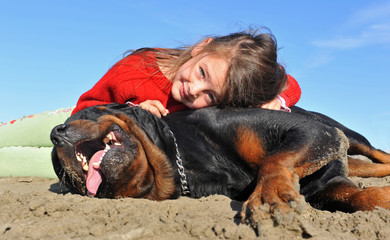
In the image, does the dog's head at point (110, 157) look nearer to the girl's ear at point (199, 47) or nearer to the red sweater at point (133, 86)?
the red sweater at point (133, 86)

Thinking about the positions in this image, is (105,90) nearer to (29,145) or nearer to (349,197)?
(29,145)

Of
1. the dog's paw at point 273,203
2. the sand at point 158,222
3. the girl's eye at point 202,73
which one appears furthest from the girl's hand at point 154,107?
the dog's paw at point 273,203

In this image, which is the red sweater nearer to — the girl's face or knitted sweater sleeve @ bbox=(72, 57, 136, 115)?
knitted sweater sleeve @ bbox=(72, 57, 136, 115)

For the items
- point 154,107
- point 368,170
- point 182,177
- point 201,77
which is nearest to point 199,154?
point 182,177

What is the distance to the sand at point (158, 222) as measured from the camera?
1769 millimetres

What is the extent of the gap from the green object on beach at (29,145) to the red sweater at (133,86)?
4.46 ft

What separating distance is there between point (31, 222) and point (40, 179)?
2.92 metres

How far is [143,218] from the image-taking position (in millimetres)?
1938

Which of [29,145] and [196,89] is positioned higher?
[196,89]

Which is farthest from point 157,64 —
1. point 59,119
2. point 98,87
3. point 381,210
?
point 381,210

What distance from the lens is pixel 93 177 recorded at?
8.44 ft

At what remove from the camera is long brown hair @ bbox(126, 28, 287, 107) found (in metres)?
3.20

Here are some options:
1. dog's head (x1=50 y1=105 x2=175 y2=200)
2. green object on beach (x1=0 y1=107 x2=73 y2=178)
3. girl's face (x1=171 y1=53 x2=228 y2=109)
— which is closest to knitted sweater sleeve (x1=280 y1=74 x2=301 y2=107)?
girl's face (x1=171 y1=53 x2=228 y2=109)

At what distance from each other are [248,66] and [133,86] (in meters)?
1.01
